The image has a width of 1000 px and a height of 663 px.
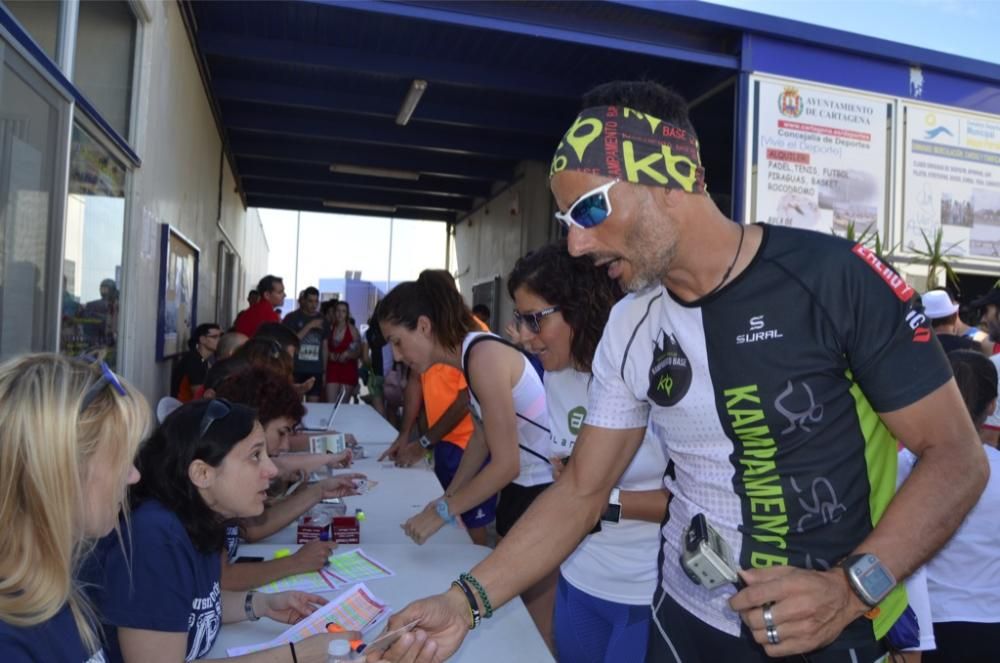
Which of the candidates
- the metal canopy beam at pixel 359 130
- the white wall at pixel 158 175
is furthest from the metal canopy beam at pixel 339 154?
the white wall at pixel 158 175

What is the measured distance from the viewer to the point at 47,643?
1.13 m

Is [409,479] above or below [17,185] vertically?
below

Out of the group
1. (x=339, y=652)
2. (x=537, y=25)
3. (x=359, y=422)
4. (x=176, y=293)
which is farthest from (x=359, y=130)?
(x=339, y=652)

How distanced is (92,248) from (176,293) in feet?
8.58

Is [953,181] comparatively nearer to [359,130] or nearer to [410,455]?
[410,455]

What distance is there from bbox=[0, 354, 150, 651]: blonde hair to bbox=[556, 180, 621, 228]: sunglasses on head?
37.3 inches

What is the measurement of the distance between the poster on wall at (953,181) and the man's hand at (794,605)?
6620mm

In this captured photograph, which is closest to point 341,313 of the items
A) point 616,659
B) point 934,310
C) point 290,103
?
point 290,103

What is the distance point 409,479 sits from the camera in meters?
3.54

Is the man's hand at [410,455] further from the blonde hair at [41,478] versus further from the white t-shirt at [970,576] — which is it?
the blonde hair at [41,478]

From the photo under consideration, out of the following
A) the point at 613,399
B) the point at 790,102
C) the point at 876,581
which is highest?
the point at 790,102

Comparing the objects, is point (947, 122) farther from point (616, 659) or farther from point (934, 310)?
point (616, 659)

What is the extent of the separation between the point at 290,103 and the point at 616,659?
800 cm

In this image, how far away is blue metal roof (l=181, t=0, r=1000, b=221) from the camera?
6.03 metres
